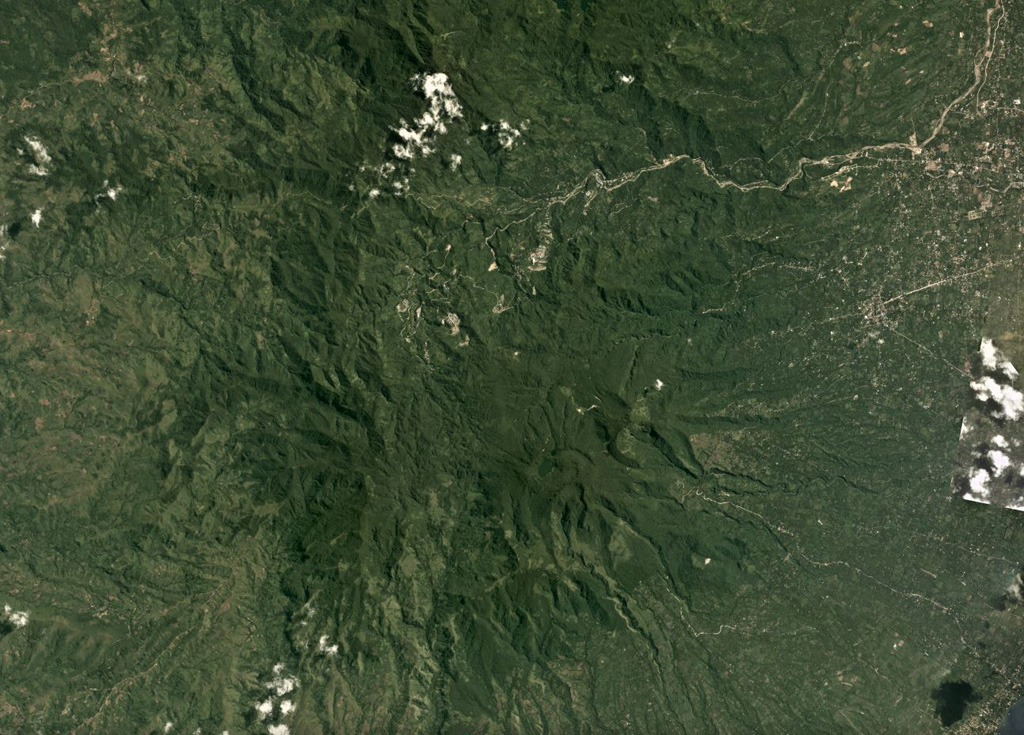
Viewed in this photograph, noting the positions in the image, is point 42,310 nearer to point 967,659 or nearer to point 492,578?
point 492,578

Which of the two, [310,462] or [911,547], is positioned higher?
[310,462]

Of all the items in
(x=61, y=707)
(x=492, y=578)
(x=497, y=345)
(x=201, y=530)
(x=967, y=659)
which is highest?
(x=497, y=345)

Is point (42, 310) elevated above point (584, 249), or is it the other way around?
point (584, 249)

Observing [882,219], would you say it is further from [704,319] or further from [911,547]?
[911,547]

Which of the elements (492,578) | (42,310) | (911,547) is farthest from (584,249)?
(42,310)

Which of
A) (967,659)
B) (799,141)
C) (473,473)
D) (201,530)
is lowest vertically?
(967,659)

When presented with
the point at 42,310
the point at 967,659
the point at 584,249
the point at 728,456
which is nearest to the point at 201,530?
the point at 42,310
